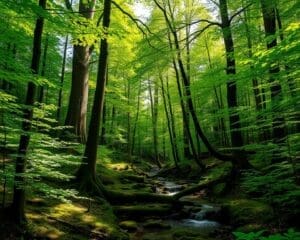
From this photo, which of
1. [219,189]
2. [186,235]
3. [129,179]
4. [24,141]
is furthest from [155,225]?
[129,179]

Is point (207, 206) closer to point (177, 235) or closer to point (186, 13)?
point (177, 235)

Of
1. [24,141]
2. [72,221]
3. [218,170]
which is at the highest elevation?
[24,141]

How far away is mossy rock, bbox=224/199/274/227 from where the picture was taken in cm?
855

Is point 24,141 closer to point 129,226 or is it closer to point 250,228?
point 129,226

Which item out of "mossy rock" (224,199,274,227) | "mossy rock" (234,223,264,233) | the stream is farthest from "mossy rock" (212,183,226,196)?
"mossy rock" (234,223,264,233)

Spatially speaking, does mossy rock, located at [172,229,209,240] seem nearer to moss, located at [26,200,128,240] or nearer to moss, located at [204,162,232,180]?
moss, located at [26,200,128,240]

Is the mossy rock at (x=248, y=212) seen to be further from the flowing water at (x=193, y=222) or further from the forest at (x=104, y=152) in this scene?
the flowing water at (x=193, y=222)

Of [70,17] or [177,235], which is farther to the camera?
[177,235]

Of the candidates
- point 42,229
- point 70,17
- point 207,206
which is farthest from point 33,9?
point 207,206

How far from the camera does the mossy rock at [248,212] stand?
8555 millimetres

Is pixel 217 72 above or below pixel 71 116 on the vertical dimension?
above

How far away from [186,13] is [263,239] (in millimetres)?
18889

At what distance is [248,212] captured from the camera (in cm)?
910

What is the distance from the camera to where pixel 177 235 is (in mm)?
8414
